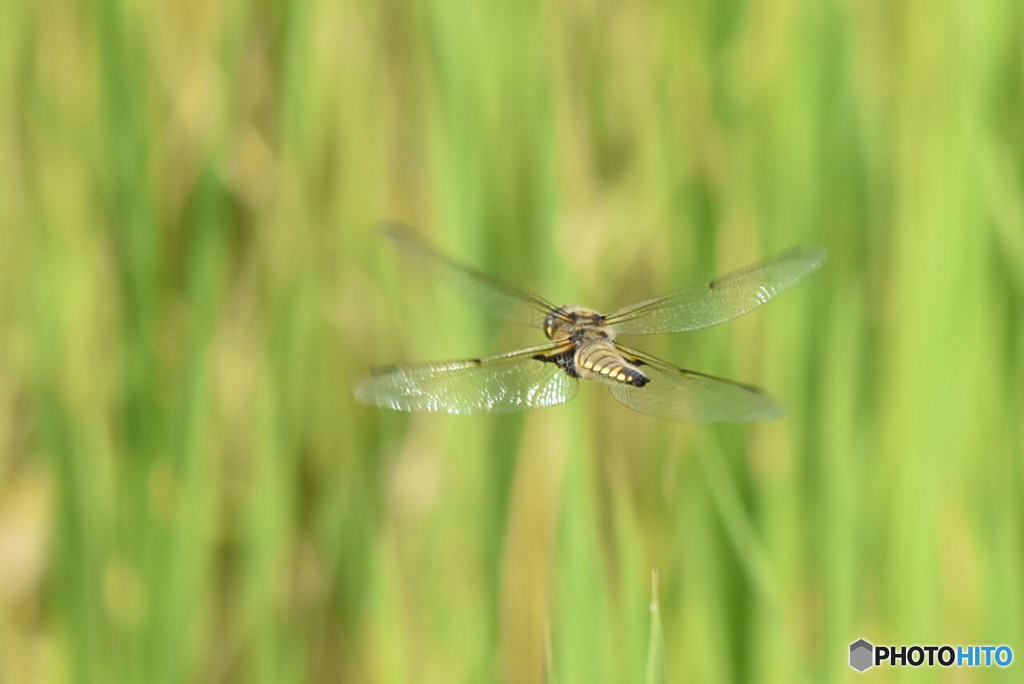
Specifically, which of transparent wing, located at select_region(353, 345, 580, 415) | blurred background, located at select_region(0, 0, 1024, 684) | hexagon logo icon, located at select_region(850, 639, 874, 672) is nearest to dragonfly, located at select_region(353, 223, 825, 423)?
transparent wing, located at select_region(353, 345, 580, 415)

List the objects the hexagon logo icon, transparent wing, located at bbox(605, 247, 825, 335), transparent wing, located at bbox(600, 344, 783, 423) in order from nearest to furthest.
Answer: transparent wing, located at bbox(600, 344, 783, 423)
transparent wing, located at bbox(605, 247, 825, 335)
the hexagon logo icon

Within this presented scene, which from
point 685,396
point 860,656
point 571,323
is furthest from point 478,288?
point 860,656

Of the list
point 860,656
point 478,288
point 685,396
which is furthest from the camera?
point 860,656

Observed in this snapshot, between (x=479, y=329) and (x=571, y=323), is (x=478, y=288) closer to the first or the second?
(x=571, y=323)

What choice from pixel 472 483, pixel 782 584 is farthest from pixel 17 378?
pixel 782 584

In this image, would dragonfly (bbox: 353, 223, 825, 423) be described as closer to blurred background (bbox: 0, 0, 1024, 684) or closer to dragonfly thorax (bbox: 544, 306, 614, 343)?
dragonfly thorax (bbox: 544, 306, 614, 343)

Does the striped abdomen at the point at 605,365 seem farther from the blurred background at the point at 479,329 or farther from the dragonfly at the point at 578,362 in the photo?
the blurred background at the point at 479,329

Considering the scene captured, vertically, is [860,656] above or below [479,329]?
below
